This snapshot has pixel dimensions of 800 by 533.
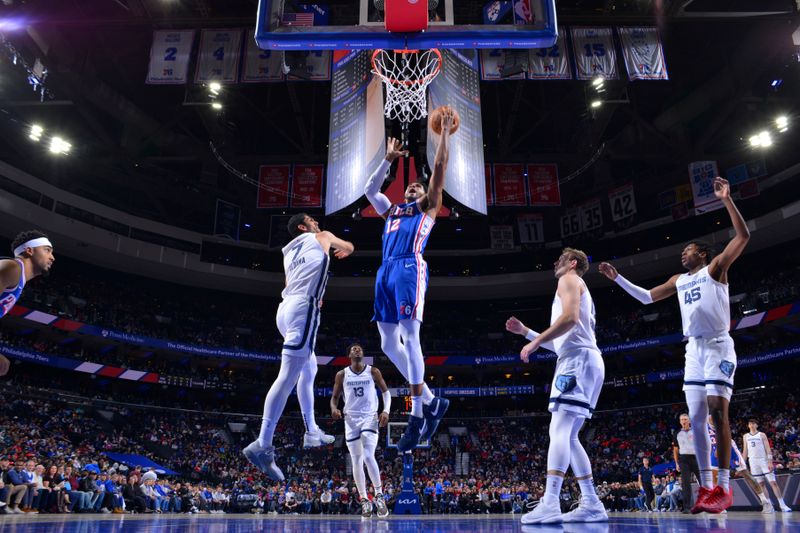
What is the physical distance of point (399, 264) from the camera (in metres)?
5.80

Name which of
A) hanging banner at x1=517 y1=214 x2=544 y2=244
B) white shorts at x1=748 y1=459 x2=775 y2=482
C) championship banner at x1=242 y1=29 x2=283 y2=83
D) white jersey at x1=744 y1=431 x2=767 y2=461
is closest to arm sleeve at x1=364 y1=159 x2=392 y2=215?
white jersey at x1=744 y1=431 x2=767 y2=461

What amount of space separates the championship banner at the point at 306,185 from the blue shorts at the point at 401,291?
15141 mm

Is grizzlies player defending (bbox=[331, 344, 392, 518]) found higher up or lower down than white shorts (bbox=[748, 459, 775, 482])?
higher up

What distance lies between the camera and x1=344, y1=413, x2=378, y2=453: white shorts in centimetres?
884

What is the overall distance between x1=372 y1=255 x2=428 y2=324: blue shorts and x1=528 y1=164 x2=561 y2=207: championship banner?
1546cm

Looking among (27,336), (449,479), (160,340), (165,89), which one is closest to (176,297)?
(160,340)

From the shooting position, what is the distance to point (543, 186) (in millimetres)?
20703

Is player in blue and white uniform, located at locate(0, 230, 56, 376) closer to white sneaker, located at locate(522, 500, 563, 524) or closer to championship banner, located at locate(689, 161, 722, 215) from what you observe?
white sneaker, located at locate(522, 500, 563, 524)

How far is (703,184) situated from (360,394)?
2074cm

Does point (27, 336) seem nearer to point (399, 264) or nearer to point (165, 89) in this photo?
point (165, 89)

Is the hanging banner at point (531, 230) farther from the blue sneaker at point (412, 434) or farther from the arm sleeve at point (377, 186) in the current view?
the blue sneaker at point (412, 434)

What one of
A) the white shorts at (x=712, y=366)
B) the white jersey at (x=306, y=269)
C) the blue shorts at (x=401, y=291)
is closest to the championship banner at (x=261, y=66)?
the white jersey at (x=306, y=269)

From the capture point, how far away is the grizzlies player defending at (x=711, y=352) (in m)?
5.33

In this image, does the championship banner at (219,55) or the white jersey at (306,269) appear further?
the championship banner at (219,55)
